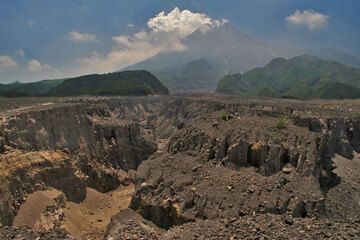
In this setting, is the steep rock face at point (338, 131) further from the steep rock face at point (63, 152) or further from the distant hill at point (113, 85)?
the distant hill at point (113, 85)

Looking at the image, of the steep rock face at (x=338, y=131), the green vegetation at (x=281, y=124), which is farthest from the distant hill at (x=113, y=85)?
the green vegetation at (x=281, y=124)

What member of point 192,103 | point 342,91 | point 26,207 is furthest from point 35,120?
point 342,91

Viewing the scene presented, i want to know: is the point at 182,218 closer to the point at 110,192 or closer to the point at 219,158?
the point at 219,158

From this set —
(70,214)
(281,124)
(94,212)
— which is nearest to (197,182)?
(281,124)

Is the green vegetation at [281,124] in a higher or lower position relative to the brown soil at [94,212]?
higher

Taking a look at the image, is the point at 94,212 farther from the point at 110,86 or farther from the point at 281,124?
the point at 110,86

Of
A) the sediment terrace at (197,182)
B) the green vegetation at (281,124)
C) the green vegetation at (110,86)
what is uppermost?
the green vegetation at (110,86)
